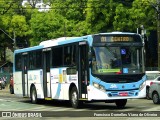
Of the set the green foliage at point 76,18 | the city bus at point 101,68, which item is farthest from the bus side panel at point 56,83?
the green foliage at point 76,18

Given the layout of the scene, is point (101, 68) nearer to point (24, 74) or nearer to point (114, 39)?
point (114, 39)

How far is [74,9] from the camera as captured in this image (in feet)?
181

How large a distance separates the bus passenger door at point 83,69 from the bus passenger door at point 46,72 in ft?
11.7

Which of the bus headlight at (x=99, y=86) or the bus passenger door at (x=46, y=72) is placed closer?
the bus headlight at (x=99, y=86)

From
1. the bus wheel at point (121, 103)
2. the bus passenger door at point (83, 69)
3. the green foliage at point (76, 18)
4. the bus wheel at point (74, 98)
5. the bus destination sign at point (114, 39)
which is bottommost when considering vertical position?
the bus wheel at point (121, 103)

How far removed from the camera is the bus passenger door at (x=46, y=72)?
21828mm

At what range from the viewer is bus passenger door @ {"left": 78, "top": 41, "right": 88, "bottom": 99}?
18.0 meters

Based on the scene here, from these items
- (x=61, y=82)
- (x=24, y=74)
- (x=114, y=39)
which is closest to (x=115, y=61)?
(x=114, y=39)

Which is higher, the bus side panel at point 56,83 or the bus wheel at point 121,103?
the bus side panel at point 56,83

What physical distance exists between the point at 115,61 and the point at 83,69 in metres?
1.53

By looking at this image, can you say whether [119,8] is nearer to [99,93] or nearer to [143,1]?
[143,1]

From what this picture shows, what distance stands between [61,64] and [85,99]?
2.88 metres

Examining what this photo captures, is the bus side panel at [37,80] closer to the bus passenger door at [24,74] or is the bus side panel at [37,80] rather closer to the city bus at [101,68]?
the bus passenger door at [24,74]

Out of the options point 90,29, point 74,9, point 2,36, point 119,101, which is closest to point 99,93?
point 119,101
